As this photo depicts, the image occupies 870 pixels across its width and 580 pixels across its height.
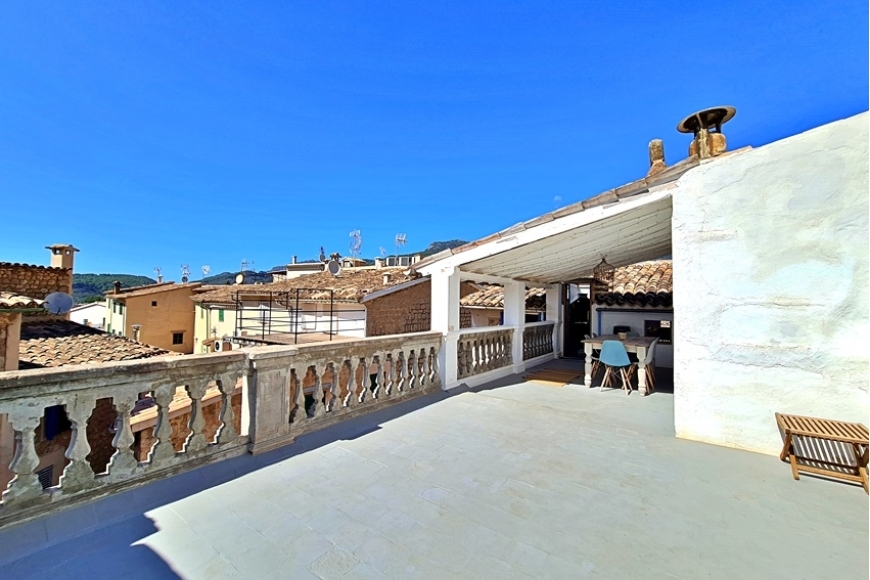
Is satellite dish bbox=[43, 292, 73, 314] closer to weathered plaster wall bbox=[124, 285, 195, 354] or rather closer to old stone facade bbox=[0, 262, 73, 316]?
old stone facade bbox=[0, 262, 73, 316]

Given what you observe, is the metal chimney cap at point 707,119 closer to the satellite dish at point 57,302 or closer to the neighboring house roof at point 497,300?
the neighboring house roof at point 497,300

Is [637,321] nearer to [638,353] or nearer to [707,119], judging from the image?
[638,353]

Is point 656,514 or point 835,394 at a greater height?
point 835,394

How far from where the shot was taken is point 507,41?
9.30 m

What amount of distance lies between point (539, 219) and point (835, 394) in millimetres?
3635

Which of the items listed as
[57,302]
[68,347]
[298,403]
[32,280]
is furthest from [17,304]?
[32,280]

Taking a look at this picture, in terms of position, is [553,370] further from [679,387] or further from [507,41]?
[507,41]

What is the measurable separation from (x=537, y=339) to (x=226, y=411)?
26.3ft

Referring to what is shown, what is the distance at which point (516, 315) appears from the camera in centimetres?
861

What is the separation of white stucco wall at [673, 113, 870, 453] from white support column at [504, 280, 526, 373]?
4363mm

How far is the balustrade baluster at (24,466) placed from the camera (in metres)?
2.34

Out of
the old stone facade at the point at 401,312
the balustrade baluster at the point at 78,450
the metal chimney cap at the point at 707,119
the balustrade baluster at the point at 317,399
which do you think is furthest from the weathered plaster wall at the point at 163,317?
the metal chimney cap at the point at 707,119

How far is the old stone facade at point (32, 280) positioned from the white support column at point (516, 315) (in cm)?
1540

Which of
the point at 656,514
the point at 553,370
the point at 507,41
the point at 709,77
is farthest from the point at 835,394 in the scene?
the point at 507,41
